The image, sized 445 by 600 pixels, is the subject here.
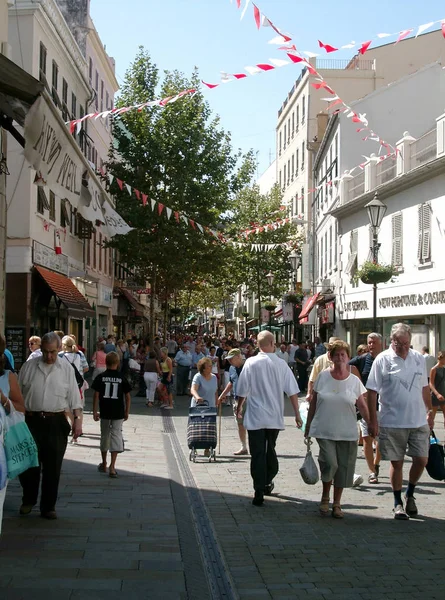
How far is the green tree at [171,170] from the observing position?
37.4 meters

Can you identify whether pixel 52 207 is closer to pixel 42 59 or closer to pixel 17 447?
pixel 42 59

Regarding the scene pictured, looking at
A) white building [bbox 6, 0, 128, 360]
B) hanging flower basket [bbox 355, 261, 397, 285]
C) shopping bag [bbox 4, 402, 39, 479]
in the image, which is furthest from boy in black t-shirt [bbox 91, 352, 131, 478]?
hanging flower basket [bbox 355, 261, 397, 285]

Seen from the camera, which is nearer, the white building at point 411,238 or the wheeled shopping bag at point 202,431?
the wheeled shopping bag at point 202,431

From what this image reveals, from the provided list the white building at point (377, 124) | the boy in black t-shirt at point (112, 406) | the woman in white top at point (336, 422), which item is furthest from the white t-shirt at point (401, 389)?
the white building at point (377, 124)

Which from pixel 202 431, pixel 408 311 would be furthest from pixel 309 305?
pixel 202 431

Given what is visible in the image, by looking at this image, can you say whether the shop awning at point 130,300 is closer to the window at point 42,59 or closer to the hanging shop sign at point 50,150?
the window at point 42,59

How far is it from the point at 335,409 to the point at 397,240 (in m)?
19.9

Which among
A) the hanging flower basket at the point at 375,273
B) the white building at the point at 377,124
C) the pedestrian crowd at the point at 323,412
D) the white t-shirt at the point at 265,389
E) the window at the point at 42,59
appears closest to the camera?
the pedestrian crowd at the point at 323,412

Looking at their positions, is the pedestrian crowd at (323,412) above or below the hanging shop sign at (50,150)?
below

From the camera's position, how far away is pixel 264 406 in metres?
8.97

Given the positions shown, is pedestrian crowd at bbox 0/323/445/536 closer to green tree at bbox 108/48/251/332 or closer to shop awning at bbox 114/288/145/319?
green tree at bbox 108/48/251/332

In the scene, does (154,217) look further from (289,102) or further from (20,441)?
(20,441)

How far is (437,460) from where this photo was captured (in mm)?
8789

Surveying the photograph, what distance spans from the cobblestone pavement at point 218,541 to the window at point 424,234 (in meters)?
14.7
